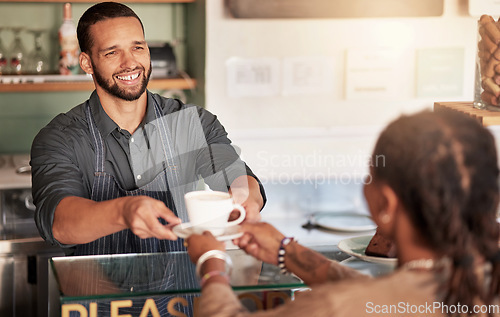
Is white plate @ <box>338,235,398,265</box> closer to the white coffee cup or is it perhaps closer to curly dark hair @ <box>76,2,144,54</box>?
the white coffee cup

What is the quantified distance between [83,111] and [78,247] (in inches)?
15.7

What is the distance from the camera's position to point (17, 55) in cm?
305

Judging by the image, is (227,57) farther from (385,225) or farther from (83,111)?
(385,225)

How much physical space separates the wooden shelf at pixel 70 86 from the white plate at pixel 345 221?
840mm

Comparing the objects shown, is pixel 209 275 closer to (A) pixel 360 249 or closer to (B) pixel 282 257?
(B) pixel 282 257

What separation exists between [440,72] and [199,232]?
5.98 feet

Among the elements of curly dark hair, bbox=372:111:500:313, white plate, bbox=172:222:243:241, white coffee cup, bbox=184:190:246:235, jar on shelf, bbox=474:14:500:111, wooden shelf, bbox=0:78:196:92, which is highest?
jar on shelf, bbox=474:14:500:111

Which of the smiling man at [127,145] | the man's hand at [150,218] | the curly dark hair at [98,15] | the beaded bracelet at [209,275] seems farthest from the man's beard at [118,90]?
the beaded bracelet at [209,275]

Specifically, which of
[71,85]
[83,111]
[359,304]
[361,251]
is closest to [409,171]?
[359,304]

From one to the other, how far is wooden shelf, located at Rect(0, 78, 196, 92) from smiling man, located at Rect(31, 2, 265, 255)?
0.89 meters

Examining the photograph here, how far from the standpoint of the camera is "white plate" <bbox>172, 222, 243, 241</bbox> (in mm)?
1307

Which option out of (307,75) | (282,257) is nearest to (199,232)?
(282,257)

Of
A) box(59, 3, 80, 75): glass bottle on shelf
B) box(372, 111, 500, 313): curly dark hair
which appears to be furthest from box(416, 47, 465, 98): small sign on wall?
box(372, 111, 500, 313): curly dark hair

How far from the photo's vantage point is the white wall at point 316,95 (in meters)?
2.72
